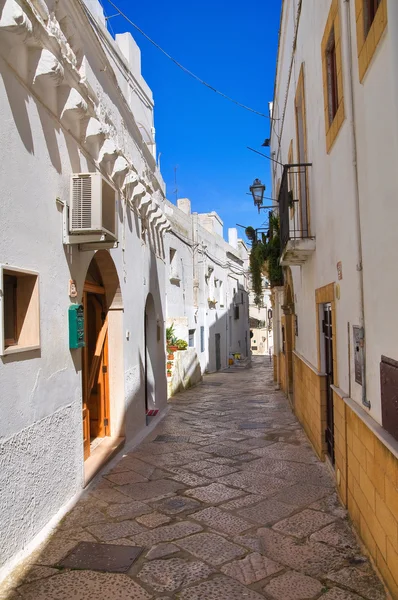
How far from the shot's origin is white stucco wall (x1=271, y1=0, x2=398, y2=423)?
9.75ft

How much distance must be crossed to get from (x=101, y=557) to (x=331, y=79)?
495 centimetres

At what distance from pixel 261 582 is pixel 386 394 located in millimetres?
1522

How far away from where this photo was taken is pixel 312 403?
277 inches

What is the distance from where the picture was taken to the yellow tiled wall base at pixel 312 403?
6230mm

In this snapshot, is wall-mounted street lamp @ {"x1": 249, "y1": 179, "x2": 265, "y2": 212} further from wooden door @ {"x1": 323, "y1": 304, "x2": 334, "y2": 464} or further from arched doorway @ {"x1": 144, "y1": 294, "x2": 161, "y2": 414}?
wooden door @ {"x1": 323, "y1": 304, "x2": 334, "y2": 464}

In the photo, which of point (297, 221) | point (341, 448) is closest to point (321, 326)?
point (341, 448)

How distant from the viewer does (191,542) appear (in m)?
3.98

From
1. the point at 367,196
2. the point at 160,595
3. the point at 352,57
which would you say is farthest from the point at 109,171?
the point at 160,595

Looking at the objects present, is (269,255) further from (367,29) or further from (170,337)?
(367,29)

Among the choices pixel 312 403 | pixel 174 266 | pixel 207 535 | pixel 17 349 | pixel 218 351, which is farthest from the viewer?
pixel 218 351

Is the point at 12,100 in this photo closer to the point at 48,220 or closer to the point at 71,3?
the point at 48,220

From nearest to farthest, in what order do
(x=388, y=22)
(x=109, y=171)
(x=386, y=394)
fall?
(x=388, y=22)
(x=386, y=394)
(x=109, y=171)

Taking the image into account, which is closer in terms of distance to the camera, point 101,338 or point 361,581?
point 361,581

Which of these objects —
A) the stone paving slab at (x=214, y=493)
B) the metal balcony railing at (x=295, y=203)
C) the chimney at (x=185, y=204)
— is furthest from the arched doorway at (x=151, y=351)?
the chimney at (x=185, y=204)
